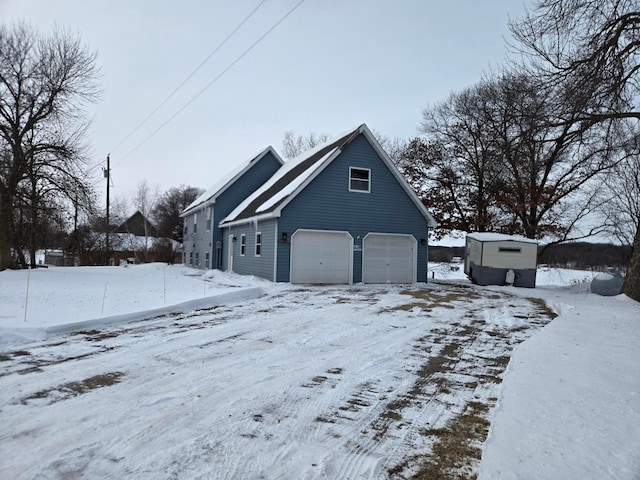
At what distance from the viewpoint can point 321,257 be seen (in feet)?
58.7

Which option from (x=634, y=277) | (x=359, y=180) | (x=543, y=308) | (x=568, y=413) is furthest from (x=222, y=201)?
(x=568, y=413)

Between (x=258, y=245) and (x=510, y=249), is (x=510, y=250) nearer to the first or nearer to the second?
(x=510, y=249)

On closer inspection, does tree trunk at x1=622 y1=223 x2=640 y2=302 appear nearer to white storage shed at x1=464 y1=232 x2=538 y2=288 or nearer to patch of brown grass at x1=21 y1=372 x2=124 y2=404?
white storage shed at x1=464 y1=232 x2=538 y2=288

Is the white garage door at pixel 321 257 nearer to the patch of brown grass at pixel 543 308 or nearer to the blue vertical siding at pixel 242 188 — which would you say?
the patch of brown grass at pixel 543 308

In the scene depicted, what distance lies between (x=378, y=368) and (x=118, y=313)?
5999 mm

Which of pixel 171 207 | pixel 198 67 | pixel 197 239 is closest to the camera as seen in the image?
pixel 198 67

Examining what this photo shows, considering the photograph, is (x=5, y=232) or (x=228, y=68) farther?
(x=5, y=232)

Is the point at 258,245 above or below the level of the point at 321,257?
above

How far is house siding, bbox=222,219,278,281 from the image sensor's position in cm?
1742

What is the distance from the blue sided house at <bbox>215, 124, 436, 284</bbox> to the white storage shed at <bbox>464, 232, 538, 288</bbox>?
99.4 inches

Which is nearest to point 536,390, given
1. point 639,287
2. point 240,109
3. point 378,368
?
point 378,368

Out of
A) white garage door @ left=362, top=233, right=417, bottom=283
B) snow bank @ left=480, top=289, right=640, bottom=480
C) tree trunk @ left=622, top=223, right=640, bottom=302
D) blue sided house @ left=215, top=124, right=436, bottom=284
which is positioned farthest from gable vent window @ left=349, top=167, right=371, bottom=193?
snow bank @ left=480, top=289, right=640, bottom=480

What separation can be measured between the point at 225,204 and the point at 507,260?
48.3 feet

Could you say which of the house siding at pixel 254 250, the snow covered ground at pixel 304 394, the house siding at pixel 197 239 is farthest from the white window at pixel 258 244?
the snow covered ground at pixel 304 394
